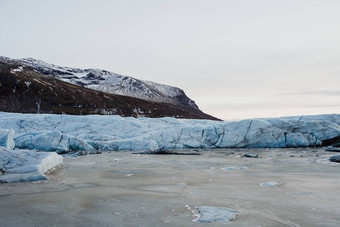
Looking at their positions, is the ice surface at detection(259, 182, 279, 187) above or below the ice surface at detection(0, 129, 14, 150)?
below

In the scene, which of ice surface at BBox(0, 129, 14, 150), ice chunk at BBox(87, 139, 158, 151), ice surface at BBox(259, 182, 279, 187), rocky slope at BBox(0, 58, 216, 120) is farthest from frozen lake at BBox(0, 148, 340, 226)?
rocky slope at BBox(0, 58, 216, 120)

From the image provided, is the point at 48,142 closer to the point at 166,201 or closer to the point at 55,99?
the point at 166,201

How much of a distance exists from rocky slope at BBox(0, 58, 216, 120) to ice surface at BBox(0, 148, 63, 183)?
60.0 meters

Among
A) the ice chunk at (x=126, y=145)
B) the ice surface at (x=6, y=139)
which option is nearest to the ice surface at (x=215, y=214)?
the ice surface at (x=6, y=139)

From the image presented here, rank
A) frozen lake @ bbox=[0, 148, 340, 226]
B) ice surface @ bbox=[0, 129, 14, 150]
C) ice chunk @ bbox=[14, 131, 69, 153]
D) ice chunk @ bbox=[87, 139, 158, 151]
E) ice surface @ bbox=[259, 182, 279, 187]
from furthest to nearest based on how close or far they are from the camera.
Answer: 1. ice chunk @ bbox=[87, 139, 158, 151]
2. ice chunk @ bbox=[14, 131, 69, 153]
3. ice surface @ bbox=[0, 129, 14, 150]
4. ice surface @ bbox=[259, 182, 279, 187]
5. frozen lake @ bbox=[0, 148, 340, 226]

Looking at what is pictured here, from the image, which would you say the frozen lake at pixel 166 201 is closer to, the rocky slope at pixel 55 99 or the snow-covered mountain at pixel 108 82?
the rocky slope at pixel 55 99

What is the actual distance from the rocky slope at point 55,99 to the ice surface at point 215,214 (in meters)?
65.2

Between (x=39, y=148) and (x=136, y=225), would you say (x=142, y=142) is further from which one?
(x=136, y=225)

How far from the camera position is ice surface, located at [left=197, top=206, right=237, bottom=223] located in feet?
12.4

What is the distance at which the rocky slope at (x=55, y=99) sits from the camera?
67000 mm

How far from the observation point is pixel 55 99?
232ft

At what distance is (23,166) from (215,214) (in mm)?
5427

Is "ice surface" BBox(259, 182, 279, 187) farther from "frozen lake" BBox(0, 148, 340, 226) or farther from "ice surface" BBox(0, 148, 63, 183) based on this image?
"ice surface" BBox(0, 148, 63, 183)

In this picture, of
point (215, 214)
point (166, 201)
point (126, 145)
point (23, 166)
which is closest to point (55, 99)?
point (126, 145)
